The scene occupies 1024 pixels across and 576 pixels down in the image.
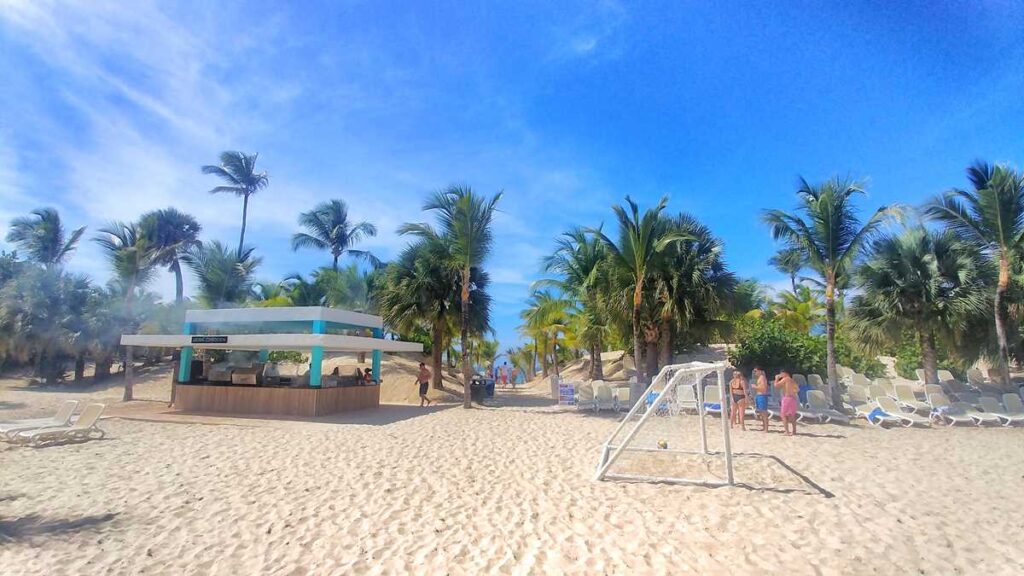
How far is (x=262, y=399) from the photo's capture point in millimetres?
14367

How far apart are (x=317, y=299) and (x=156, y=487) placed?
2667 cm

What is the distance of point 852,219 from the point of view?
13797 mm

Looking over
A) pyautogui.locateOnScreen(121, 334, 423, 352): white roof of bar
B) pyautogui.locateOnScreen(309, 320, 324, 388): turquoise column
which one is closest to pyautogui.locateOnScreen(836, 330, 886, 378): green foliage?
pyautogui.locateOnScreen(121, 334, 423, 352): white roof of bar

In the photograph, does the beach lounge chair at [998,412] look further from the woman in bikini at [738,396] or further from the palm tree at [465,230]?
the palm tree at [465,230]

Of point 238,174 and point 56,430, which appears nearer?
point 56,430

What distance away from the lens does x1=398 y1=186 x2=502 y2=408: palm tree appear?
652 inches

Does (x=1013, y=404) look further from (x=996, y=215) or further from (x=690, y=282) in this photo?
(x=690, y=282)

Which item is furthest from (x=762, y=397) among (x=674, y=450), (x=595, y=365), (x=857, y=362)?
(x=595, y=365)

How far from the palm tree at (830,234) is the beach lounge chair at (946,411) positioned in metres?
2.04

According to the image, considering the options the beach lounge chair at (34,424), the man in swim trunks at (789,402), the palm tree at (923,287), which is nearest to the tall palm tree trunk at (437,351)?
the beach lounge chair at (34,424)

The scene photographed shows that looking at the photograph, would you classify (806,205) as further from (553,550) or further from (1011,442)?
(553,550)

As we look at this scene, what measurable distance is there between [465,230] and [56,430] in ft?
36.4

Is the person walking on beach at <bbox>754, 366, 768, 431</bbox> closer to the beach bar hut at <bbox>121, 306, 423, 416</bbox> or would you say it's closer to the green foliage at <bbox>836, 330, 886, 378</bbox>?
the beach bar hut at <bbox>121, 306, 423, 416</bbox>

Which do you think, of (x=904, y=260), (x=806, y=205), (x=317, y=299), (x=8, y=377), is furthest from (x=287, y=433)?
(x=8, y=377)
